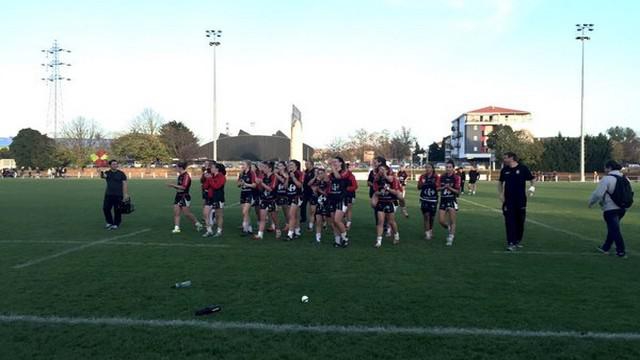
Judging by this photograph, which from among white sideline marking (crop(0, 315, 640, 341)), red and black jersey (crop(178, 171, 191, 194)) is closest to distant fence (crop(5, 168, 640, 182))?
red and black jersey (crop(178, 171, 191, 194))

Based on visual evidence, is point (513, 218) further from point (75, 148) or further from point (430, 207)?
point (75, 148)

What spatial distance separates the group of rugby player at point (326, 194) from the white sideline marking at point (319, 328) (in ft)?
17.5

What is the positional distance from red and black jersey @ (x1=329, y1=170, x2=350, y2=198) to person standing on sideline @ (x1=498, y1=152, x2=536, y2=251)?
306 centimetres

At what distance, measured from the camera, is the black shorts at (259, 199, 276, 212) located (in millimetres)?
11906

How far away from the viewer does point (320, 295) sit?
674cm

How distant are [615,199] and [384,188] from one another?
416 centimetres

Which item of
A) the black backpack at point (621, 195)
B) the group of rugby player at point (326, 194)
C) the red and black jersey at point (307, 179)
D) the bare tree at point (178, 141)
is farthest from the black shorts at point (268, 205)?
the bare tree at point (178, 141)

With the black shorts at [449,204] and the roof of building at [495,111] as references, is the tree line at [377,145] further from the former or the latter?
the black shorts at [449,204]

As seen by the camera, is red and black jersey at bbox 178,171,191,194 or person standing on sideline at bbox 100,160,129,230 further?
person standing on sideline at bbox 100,160,129,230

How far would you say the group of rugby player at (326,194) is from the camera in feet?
→ 35.3

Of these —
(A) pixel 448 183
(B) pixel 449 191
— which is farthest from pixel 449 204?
(A) pixel 448 183

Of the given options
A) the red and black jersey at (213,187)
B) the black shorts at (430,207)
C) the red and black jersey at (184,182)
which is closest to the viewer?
the black shorts at (430,207)

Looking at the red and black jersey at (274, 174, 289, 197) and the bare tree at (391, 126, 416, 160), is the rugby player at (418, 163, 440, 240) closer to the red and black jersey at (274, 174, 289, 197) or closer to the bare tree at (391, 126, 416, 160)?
the red and black jersey at (274, 174, 289, 197)

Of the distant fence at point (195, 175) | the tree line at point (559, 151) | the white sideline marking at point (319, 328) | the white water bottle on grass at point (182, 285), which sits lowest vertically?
the white sideline marking at point (319, 328)
